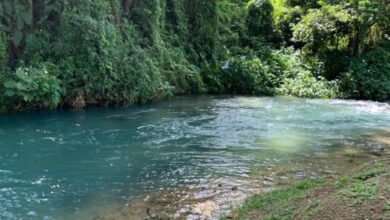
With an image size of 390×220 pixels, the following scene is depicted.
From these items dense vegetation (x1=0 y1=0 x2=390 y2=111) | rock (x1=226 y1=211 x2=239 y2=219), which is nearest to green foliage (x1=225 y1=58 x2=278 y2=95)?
dense vegetation (x1=0 y1=0 x2=390 y2=111)

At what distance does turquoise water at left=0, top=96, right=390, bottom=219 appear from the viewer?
7.48 meters

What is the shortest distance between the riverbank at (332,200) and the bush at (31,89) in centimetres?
899

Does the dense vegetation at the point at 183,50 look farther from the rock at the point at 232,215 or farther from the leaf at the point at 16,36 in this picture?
the rock at the point at 232,215

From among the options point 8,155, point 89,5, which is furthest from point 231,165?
point 89,5

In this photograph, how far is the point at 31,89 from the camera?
527 inches

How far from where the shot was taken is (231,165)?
8828 mm

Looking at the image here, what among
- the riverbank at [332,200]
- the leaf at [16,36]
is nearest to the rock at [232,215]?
the riverbank at [332,200]

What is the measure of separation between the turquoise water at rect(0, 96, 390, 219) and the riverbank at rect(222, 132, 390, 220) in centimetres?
191

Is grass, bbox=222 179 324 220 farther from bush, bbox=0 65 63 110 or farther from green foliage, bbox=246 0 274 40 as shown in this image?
green foliage, bbox=246 0 274 40

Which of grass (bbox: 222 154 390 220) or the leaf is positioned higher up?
the leaf

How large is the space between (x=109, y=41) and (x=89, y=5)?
1.33 m

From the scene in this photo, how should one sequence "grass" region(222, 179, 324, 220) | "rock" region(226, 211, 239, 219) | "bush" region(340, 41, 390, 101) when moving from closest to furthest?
"grass" region(222, 179, 324, 220), "rock" region(226, 211, 239, 219), "bush" region(340, 41, 390, 101)

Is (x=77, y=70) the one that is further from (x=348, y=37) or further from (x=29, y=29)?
(x=348, y=37)

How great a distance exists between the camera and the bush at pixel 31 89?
13.3 meters
